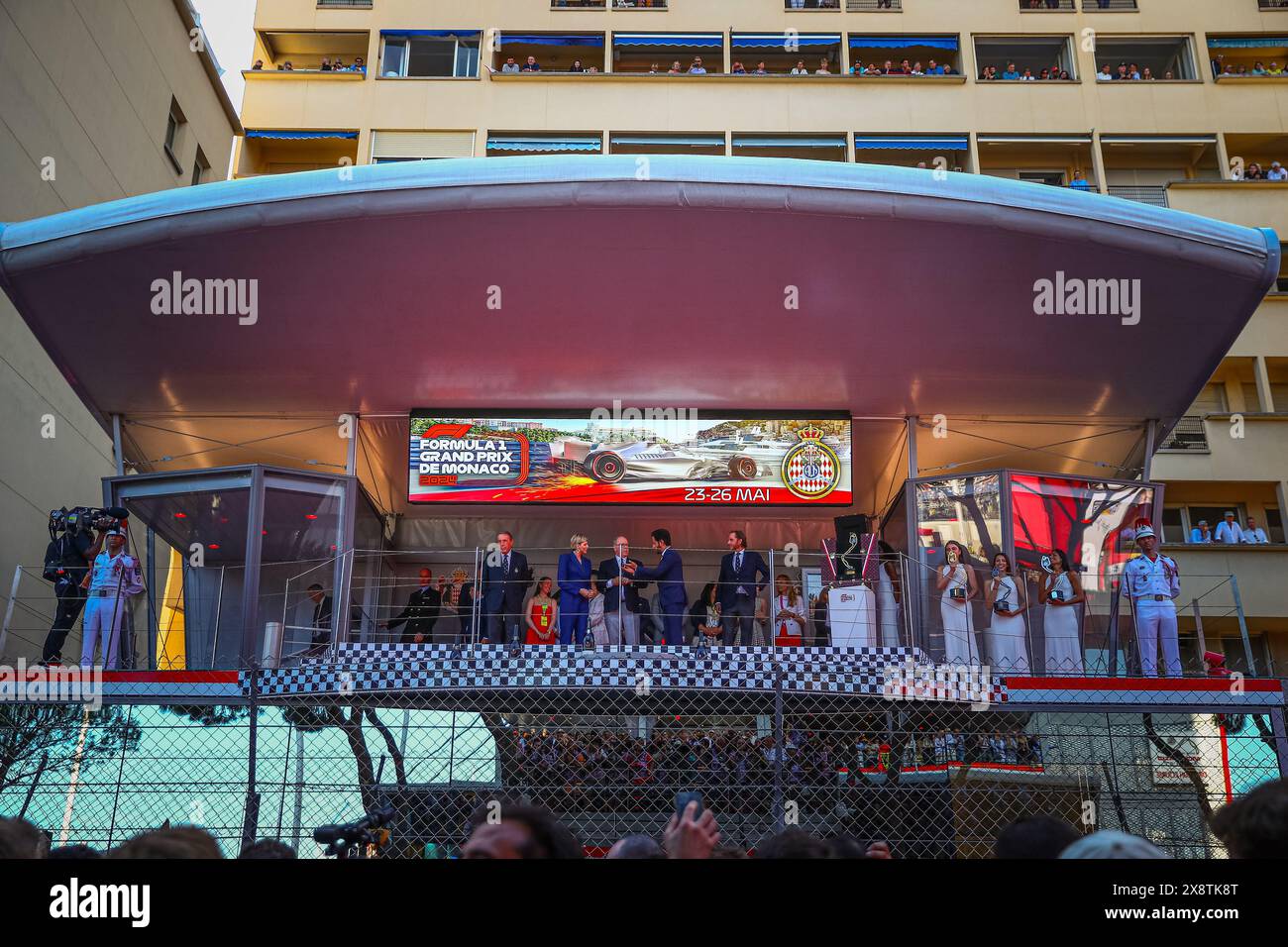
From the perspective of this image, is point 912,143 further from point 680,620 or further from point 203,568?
point 203,568

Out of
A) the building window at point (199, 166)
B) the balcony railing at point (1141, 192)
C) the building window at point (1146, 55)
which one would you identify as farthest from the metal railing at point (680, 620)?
the building window at point (1146, 55)

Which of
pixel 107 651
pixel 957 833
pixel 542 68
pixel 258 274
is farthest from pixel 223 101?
pixel 957 833

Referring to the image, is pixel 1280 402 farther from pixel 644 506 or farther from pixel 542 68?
pixel 542 68

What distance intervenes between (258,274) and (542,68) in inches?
687

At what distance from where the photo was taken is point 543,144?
1036 inches

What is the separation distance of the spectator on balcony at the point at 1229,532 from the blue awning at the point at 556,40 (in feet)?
60.3

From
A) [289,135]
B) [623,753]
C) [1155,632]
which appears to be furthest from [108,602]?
[289,135]

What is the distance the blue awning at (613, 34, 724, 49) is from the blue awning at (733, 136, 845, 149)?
2793mm

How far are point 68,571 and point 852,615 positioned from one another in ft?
28.2

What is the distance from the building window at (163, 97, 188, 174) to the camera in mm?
23317

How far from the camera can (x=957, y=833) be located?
9.55 metres

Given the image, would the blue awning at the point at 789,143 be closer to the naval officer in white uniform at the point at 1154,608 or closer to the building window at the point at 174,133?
the building window at the point at 174,133

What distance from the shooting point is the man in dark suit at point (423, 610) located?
13.5 m

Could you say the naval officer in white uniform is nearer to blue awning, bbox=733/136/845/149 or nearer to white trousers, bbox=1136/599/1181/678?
white trousers, bbox=1136/599/1181/678
